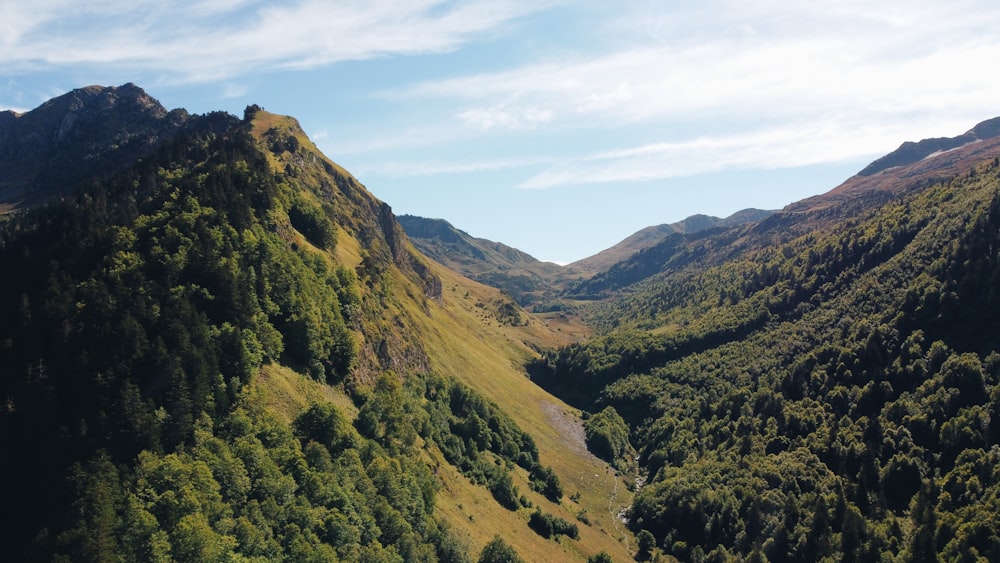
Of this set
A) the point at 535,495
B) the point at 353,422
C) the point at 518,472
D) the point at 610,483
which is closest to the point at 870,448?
the point at 610,483

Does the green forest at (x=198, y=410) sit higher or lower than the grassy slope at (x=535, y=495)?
higher

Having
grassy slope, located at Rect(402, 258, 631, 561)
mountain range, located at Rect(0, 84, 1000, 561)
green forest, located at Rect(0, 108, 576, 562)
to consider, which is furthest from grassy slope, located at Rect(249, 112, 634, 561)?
green forest, located at Rect(0, 108, 576, 562)

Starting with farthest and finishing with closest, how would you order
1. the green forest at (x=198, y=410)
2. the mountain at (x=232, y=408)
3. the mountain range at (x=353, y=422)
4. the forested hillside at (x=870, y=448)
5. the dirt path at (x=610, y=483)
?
1. the dirt path at (x=610, y=483)
2. the forested hillside at (x=870, y=448)
3. the mountain range at (x=353, y=422)
4. the mountain at (x=232, y=408)
5. the green forest at (x=198, y=410)

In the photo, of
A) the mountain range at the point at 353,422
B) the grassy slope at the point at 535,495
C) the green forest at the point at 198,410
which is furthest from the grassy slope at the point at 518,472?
the green forest at the point at 198,410

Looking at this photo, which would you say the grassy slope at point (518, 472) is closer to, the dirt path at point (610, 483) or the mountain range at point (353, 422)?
the dirt path at point (610, 483)

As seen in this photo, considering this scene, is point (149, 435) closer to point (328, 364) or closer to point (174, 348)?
point (174, 348)

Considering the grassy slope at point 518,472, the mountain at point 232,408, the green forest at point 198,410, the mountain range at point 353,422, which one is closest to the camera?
the green forest at point 198,410

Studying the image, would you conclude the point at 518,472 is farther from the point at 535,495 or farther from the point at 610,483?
the point at 610,483

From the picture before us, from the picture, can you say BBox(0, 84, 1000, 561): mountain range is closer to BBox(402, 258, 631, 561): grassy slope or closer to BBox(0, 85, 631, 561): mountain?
BBox(0, 85, 631, 561): mountain

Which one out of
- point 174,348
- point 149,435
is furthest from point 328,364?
point 149,435
